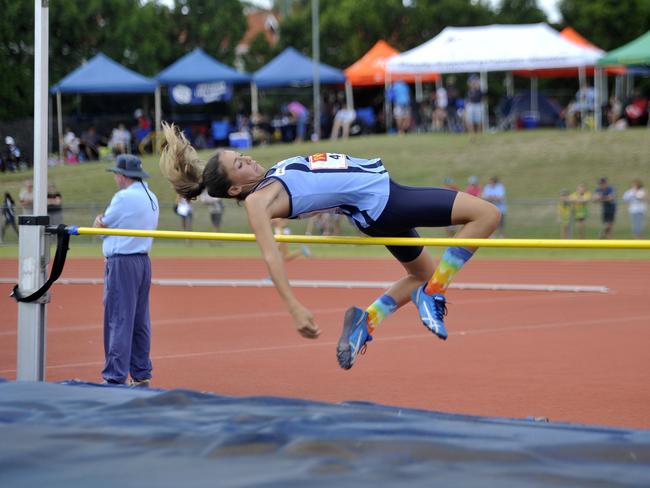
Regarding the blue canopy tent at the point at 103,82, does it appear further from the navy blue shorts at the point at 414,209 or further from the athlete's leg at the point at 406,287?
the navy blue shorts at the point at 414,209

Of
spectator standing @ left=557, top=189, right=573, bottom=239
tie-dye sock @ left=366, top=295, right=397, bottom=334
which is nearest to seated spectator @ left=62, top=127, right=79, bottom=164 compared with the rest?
spectator standing @ left=557, top=189, right=573, bottom=239

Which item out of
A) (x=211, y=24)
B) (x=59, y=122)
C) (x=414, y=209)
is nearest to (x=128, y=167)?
(x=414, y=209)

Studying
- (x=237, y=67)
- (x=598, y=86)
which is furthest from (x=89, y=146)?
(x=237, y=67)

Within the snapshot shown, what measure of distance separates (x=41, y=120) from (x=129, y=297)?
1.41m

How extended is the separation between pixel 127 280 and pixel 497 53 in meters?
22.4

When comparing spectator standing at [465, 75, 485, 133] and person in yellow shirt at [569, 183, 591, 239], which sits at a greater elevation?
spectator standing at [465, 75, 485, 133]

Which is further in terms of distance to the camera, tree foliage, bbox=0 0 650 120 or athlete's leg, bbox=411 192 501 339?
tree foliage, bbox=0 0 650 120

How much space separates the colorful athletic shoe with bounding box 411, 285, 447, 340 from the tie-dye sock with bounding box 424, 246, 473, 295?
4 cm

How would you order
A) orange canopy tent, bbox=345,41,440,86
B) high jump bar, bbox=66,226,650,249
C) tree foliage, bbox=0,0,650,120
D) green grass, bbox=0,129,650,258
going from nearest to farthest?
high jump bar, bbox=66,226,650,249 → green grass, bbox=0,129,650,258 → orange canopy tent, bbox=345,41,440,86 → tree foliage, bbox=0,0,650,120

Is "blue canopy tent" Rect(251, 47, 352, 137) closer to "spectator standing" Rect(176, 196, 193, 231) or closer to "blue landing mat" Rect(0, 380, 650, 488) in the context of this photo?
"spectator standing" Rect(176, 196, 193, 231)

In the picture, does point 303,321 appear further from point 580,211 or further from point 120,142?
point 120,142

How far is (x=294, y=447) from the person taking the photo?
13.3 ft

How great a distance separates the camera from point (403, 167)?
26672mm

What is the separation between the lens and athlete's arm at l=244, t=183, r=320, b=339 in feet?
16.1
